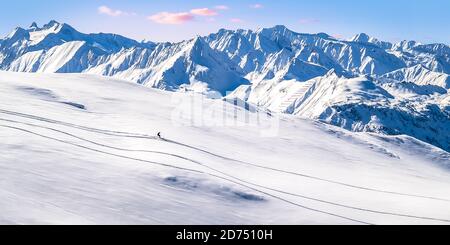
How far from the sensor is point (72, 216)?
46.3ft

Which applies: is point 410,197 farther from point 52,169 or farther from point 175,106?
point 175,106

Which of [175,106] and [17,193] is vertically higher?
[175,106]

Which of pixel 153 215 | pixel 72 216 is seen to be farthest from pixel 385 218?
pixel 72 216

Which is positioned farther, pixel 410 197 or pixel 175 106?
pixel 175 106

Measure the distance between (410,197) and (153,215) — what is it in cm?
1561

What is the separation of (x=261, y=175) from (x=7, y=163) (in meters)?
13.0

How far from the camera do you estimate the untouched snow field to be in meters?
16.0

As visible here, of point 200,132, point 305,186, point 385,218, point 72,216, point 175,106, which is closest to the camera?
point 72,216

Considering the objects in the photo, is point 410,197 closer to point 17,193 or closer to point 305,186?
point 305,186

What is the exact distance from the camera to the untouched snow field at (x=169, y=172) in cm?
1597

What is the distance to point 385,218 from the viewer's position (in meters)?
19.6

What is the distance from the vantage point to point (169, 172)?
2064 centimetres
